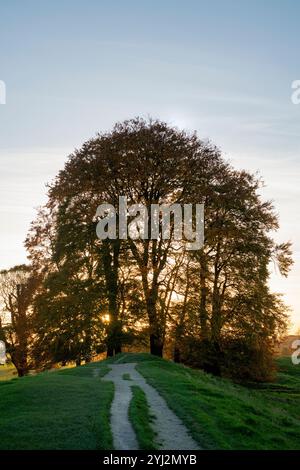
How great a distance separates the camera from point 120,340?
136ft

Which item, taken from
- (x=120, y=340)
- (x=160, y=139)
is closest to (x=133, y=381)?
(x=120, y=340)

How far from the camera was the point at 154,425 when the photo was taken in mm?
16359

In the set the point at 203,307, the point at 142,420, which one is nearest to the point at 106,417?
the point at 142,420

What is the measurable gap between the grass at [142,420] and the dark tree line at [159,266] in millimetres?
18932

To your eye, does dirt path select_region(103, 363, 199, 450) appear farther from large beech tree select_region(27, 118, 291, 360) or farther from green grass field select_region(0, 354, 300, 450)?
large beech tree select_region(27, 118, 291, 360)

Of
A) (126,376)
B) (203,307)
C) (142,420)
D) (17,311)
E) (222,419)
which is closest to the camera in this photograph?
(142,420)

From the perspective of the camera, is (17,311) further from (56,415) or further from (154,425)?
(154,425)

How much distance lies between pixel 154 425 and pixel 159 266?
2492 centimetres

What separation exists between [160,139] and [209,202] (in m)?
7.20

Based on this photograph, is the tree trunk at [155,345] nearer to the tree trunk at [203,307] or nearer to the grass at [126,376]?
the tree trunk at [203,307]

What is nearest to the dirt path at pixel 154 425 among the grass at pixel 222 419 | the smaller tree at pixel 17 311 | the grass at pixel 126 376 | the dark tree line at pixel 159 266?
the grass at pixel 222 419

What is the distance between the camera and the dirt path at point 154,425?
1420cm
